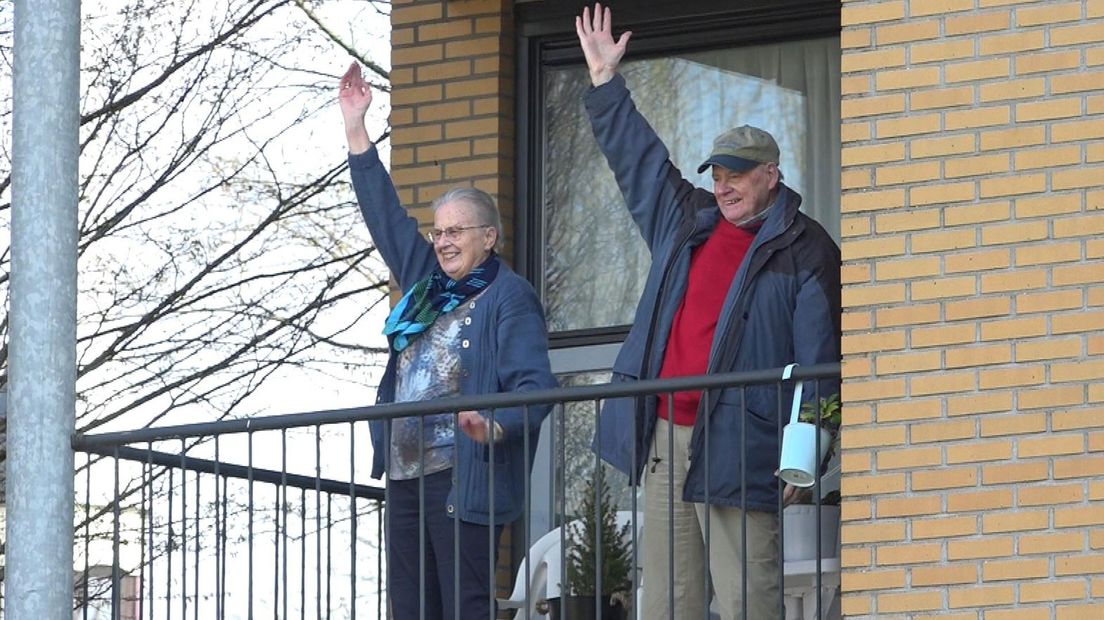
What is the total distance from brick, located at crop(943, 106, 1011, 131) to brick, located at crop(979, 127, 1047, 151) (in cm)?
3

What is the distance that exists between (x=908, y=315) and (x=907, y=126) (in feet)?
1.73

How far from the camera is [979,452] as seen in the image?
6.89m

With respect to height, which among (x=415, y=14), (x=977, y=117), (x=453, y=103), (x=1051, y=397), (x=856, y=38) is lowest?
(x=1051, y=397)

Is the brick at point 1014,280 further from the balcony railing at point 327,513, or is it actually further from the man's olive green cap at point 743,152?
the man's olive green cap at point 743,152

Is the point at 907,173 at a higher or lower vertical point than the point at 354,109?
lower

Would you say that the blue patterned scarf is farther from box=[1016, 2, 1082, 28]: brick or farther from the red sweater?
box=[1016, 2, 1082, 28]: brick

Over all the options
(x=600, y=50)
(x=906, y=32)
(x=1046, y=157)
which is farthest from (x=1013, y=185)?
(x=600, y=50)

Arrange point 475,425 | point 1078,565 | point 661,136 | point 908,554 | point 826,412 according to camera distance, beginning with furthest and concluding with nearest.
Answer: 1. point 661,136
2. point 475,425
3. point 826,412
4. point 908,554
5. point 1078,565

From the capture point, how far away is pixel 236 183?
16.3 meters

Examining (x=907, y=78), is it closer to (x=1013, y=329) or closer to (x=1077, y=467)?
(x=1013, y=329)

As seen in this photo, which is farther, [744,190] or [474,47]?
[474,47]

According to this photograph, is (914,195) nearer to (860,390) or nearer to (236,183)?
A: (860,390)

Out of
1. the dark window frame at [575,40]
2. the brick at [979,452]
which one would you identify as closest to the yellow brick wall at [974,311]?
the brick at [979,452]

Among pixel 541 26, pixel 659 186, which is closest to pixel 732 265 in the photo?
pixel 659 186
